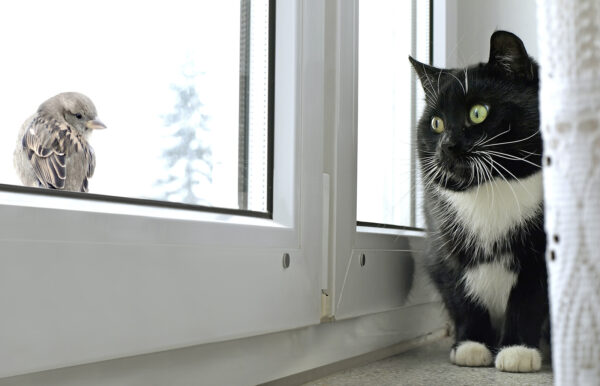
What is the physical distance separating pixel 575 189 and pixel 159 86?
20.2 inches

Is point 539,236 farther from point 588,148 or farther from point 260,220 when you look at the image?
point 588,148

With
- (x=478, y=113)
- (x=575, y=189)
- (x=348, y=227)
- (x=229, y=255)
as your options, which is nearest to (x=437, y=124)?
(x=478, y=113)

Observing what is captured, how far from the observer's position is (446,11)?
5.07 feet

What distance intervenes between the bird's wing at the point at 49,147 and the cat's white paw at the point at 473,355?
69cm

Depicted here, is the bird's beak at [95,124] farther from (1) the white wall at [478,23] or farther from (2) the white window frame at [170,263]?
(1) the white wall at [478,23]

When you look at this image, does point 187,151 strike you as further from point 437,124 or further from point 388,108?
point 388,108

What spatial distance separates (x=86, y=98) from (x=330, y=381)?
1.71 ft

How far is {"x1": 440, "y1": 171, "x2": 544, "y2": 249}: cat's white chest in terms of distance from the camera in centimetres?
92

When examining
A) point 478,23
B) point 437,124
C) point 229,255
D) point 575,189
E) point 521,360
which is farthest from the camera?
point 478,23

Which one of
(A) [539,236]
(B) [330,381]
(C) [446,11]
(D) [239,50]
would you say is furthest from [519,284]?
(C) [446,11]

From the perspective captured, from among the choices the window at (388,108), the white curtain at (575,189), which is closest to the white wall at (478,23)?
the window at (388,108)

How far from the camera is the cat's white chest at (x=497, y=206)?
919 mm

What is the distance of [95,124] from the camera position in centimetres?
61

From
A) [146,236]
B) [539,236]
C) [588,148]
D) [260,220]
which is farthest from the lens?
[539,236]
